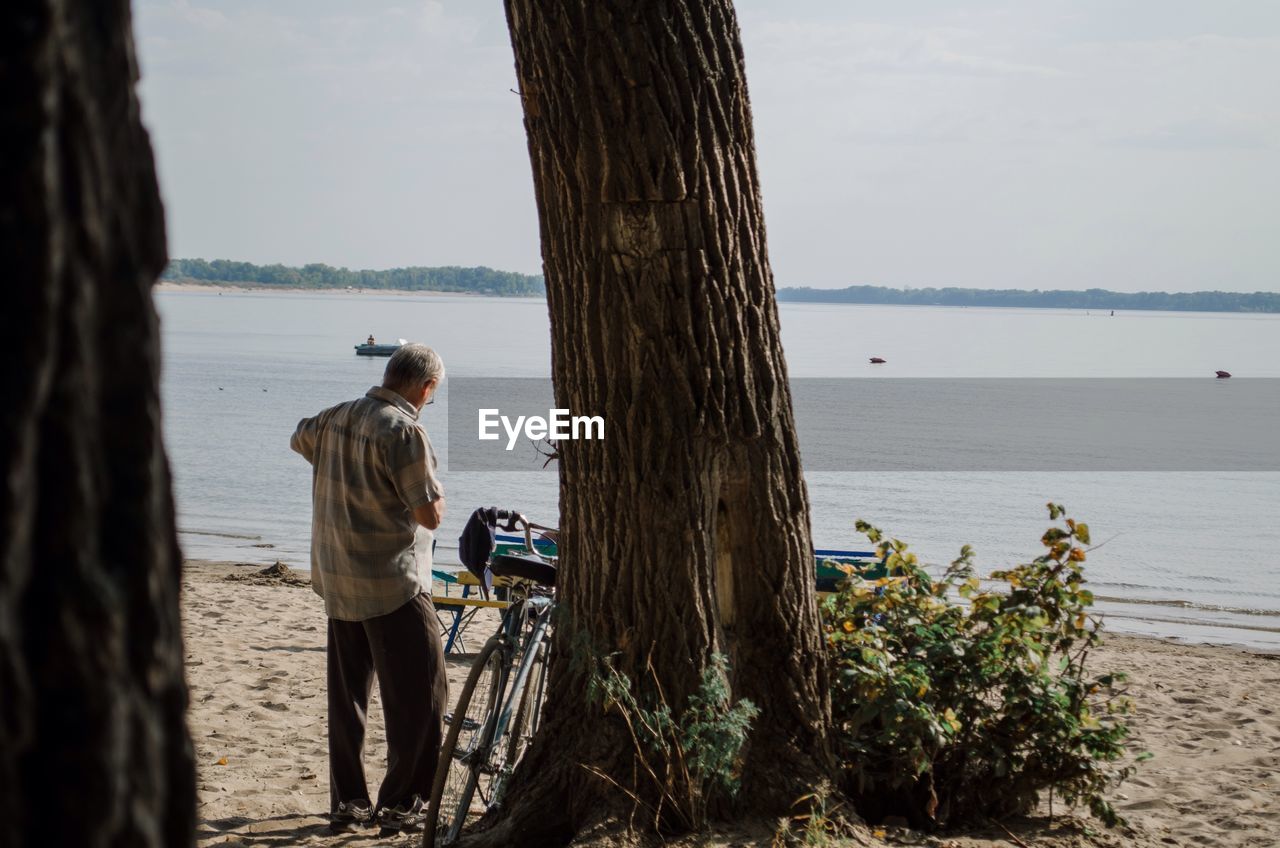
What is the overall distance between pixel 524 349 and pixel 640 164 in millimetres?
91305

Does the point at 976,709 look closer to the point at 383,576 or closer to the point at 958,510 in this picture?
the point at 383,576

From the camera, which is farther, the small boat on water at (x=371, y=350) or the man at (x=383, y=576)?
the small boat on water at (x=371, y=350)

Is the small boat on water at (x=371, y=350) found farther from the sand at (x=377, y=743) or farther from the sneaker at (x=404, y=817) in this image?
the sneaker at (x=404, y=817)

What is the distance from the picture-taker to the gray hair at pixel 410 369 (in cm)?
524

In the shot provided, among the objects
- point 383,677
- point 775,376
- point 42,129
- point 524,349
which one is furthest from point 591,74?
point 524,349

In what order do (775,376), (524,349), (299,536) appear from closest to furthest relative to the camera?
1. (775,376)
2. (299,536)
3. (524,349)

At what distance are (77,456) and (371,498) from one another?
4.02 meters

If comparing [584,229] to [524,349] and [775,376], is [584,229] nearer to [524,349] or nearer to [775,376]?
[775,376]

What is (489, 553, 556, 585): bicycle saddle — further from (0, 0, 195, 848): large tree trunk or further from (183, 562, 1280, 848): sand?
(0, 0, 195, 848): large tree trunk

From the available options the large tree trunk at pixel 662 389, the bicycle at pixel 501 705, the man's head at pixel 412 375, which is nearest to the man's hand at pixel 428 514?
the bicycle at pixel 501 705

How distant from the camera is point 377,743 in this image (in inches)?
281

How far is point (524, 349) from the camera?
9506 centimetres

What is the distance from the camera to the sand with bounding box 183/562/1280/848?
17.5 feet

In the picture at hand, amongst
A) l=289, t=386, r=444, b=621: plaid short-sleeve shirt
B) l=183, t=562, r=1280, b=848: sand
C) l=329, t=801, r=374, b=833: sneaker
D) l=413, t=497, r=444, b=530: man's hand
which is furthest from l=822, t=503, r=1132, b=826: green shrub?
l=329, t=801, r=374, b=833: sneaker
